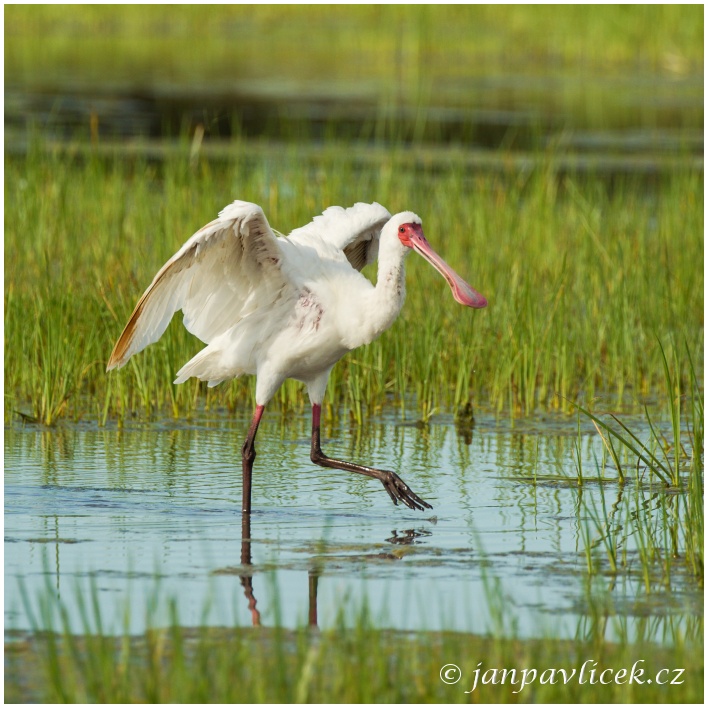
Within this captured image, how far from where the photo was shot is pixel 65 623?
459 centimetres

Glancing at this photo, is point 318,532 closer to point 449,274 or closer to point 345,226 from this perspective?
point 449,274

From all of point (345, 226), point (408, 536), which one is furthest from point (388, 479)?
point (345, 226)

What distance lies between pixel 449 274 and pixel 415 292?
3118 millimetres

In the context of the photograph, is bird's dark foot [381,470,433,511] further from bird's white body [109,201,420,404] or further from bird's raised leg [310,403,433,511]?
bird's white body [109,201,420,404]

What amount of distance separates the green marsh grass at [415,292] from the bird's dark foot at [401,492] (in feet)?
5.49

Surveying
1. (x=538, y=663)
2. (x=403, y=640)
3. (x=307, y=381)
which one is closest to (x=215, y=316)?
(x=307, y=381)

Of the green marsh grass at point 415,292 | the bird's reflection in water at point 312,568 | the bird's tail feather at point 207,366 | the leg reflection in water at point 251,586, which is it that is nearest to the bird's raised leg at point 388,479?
the bird's reflection in water at point 312,568

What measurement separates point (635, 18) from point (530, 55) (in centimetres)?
202

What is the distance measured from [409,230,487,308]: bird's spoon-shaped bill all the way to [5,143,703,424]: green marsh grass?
1.54 m

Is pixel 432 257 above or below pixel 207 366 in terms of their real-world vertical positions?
above

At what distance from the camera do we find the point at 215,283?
736 cm

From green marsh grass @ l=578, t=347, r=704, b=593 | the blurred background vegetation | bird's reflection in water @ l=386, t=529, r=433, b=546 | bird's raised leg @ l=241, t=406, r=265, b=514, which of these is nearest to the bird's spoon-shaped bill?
green marsh grass @ l=578, t=347, r=704, b=593

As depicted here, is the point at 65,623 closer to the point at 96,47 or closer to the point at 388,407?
the point at 388,407

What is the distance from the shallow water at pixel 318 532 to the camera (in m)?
5.50
